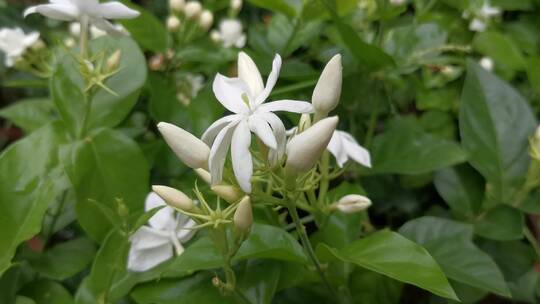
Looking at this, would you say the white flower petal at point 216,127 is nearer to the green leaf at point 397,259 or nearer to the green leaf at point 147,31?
the green leaf at point 397,259

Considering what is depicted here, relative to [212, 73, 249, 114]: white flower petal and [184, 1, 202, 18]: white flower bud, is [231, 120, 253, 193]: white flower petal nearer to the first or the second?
[212, 73, 249, 114]: white flower petal

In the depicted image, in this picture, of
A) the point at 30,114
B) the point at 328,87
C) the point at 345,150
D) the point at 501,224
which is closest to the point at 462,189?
the point at 501,224

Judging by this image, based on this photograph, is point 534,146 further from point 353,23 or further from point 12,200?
point 12,200

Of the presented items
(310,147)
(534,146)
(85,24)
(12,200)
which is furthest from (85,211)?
(534,146)

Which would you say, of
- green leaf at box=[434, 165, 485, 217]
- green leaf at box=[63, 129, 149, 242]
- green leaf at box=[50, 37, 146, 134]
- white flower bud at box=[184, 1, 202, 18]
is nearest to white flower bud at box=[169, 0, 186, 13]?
white flower bud at box=[184, 1, 202, 18]

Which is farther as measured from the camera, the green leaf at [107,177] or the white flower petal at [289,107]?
the green leaf at [107,177]

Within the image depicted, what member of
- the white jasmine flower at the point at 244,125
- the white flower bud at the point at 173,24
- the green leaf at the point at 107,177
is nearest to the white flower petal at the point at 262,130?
the white jasmine flower at the point at 244,125
